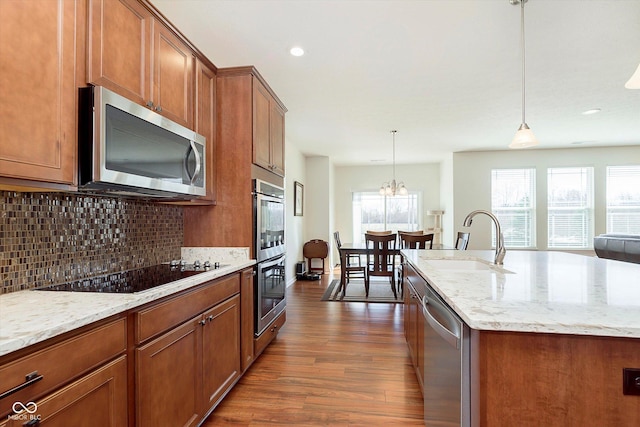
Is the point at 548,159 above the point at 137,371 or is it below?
above

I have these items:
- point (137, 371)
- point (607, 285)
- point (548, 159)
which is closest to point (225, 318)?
point (137, 371)

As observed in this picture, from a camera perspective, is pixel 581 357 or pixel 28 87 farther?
pixel 28 87

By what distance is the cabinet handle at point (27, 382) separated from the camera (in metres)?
0.80

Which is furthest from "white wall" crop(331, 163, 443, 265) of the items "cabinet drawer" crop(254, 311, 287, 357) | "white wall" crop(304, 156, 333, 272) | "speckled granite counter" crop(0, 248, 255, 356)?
"speckled granite counter" crop(0, 248, 255, 356)

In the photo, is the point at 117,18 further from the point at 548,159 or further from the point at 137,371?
the point at 548,159

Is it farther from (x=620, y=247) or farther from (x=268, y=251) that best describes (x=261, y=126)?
(x=620, y=247)

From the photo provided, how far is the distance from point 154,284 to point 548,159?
279 inches

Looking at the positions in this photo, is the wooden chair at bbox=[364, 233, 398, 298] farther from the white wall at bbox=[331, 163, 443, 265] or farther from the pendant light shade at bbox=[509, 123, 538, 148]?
the white wall at bbox=[331, 163, 443, 265]

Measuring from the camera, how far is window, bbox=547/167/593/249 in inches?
237

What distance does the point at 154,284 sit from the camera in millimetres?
1527

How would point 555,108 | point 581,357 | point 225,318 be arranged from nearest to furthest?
point 581,357 → point 225,318 → point 555,108

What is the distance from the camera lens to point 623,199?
232 inches

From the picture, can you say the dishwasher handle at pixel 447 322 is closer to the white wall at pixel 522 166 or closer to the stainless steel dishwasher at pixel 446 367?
the stainless steel dishwasher at pixel 446 367

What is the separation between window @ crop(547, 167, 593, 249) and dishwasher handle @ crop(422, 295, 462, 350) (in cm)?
615
